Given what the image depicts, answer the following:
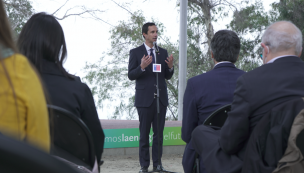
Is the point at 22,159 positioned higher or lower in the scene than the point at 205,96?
higher

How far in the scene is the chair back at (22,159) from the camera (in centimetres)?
37

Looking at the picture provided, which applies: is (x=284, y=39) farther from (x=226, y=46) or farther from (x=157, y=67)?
(x=157, y=67)

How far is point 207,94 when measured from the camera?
2.40 metres

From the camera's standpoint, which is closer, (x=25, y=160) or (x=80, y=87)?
(x=25, y=160)

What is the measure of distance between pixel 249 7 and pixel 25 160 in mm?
18366

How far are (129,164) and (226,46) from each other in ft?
11.0

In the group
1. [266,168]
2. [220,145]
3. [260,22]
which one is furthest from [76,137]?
[260,22]

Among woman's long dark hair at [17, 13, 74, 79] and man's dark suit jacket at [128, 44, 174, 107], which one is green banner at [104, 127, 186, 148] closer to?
man's dark suit jacket at [128, 44, 174, 107]

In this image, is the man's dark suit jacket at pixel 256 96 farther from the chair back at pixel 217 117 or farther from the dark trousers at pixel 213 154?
the chair back at pixel 217 117

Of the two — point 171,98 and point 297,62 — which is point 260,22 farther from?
point 297,62

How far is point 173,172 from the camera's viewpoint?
4.66 m

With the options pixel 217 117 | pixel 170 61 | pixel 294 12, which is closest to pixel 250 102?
pixel 217 117

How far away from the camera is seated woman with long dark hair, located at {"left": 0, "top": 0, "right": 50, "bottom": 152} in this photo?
813 mm

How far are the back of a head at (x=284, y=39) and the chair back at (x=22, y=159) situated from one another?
69.8 inches
